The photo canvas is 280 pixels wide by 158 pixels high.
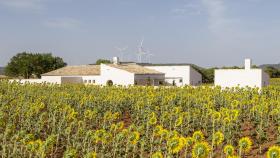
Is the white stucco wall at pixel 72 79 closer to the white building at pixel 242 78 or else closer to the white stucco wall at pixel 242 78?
the white building at pixel 242 78

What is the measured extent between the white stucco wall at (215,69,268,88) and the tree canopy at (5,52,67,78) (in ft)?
176

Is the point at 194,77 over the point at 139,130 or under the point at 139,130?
over

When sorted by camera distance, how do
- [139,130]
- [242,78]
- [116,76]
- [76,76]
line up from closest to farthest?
[139,130] < [242,78] < [116,76] < [76,76]

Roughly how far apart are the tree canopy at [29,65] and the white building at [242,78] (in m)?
53.3

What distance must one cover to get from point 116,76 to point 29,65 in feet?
129

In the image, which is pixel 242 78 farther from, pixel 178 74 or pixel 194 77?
pixel 194 77

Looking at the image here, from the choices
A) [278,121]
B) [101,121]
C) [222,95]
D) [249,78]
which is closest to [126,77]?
[249,78]

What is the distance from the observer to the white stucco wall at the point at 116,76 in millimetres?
56281

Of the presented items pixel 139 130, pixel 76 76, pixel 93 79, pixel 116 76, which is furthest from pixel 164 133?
pixel 76 76

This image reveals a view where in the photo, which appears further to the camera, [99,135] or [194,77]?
[194,77]

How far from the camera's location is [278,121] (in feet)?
59.4

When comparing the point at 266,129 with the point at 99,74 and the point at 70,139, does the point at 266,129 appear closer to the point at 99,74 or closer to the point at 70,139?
the point at 70,139

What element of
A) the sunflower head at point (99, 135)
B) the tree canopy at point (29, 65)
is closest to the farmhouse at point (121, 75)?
the tree canopy at point (29, 65)

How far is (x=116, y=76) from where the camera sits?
57844 millimetres
